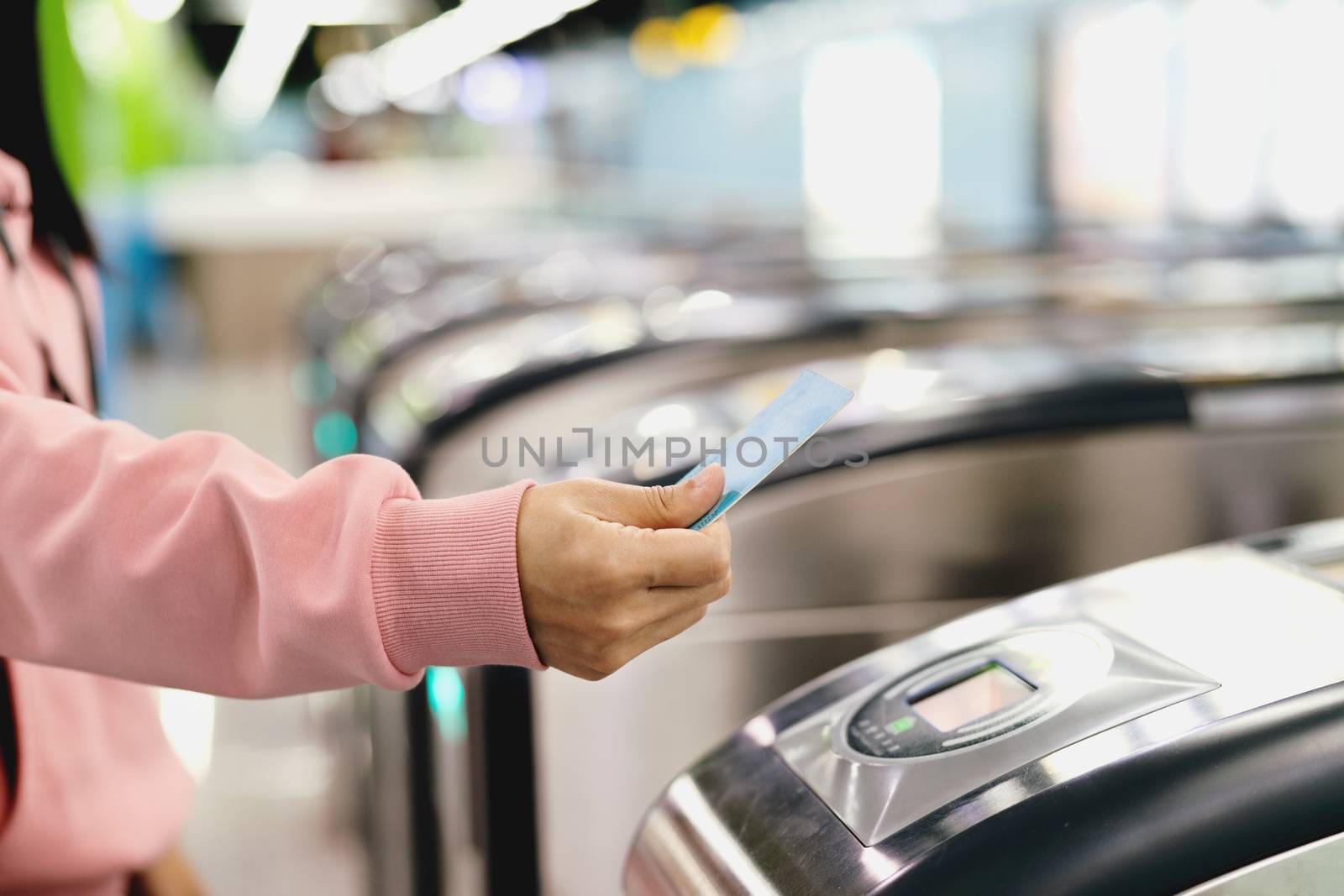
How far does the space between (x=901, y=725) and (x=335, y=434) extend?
83.3 inches

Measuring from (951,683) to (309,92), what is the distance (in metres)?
22.6

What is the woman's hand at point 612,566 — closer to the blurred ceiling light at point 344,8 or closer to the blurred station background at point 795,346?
the blurred station background at point 795,346

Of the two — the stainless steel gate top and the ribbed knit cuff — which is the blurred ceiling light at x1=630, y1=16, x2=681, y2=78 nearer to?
the stainless steel gate top

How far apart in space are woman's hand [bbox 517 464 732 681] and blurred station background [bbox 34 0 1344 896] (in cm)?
67

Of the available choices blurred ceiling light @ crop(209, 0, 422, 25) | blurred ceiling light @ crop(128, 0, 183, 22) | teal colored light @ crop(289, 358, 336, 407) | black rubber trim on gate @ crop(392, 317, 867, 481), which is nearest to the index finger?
black rubber trim on gate @ crop(392, 317, 867, 481)

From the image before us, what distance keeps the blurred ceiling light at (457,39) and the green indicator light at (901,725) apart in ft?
25.5

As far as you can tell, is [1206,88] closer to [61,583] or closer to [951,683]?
[951,683]

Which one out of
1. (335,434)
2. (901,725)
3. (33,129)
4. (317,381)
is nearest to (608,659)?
(901,725)

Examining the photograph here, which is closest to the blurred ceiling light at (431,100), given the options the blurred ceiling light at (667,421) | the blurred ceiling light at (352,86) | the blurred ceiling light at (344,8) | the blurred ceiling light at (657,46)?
the blurred ceiling light at (352,86)

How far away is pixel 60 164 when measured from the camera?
3.45 feet

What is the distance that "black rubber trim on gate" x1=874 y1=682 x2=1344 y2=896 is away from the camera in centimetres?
68

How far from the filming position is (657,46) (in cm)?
1045

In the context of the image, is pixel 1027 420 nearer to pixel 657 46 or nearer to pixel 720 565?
pixel 720 565

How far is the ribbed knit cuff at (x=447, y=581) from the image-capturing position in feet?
2.10
